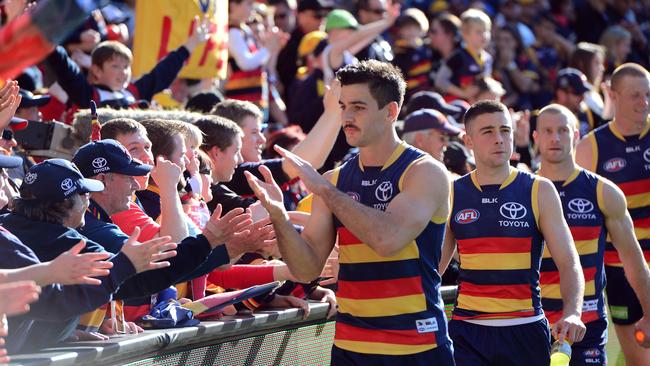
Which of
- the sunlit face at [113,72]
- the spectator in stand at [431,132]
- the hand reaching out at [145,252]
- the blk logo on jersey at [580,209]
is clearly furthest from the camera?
the spectator in stand at [431,132]

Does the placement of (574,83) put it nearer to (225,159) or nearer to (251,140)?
(251,140)

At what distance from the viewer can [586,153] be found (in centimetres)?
924

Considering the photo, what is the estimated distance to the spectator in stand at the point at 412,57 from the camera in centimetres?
1347

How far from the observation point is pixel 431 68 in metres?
13.6

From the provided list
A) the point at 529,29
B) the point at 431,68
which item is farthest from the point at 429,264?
the point at 529,29

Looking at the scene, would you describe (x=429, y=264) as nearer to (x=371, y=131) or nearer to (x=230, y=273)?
(x=371, y=131)

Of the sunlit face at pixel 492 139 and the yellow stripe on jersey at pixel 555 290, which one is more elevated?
the sunlit face at pixel 492 139

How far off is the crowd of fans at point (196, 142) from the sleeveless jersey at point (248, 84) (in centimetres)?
2

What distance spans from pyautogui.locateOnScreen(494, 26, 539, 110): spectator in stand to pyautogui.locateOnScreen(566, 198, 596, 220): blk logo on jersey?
891cm

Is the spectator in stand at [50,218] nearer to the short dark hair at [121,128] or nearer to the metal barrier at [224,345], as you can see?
the metal barrier at [224,345]

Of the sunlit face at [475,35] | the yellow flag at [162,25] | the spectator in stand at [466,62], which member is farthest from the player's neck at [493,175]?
the sunlit face at [475,35]

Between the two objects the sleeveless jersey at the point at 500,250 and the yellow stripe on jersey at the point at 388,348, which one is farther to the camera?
the sleeveless jersey at the point at 500,250

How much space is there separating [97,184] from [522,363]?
2812mm

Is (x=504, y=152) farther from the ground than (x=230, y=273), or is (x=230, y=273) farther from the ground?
(x=504, y=152)
